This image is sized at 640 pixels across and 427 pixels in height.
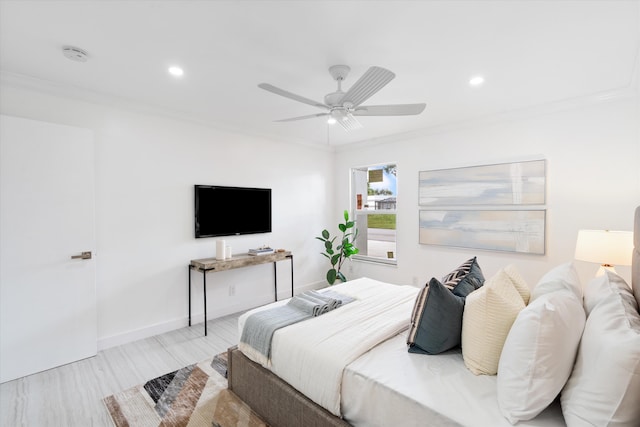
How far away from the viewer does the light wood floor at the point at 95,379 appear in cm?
199

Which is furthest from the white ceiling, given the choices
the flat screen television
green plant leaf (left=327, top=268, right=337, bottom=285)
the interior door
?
green plant leaf (left=327, top=268, right=337, bottom=285)

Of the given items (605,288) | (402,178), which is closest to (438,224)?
(402,178)

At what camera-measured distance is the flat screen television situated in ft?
12.0

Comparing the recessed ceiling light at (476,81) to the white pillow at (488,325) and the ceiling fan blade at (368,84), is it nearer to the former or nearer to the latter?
the ceiling fan blade at (368,84)

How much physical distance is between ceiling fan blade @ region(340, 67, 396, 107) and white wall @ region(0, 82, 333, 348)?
2162 millimetres

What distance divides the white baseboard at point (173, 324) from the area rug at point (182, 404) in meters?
0.94

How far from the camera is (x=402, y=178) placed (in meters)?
4.45

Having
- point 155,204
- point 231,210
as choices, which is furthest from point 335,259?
point 155,204

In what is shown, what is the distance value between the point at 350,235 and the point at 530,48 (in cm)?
359

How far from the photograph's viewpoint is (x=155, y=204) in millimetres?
3297

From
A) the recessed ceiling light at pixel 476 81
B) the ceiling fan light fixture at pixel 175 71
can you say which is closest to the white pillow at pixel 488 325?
the recessed ceiling light at pixel 476 81

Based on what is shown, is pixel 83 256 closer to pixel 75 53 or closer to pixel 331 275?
pixel 75 53

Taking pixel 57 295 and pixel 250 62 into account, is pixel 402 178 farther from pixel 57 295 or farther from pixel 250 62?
pixel 57 295

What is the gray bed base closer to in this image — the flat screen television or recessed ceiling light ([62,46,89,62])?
the flat screen television
